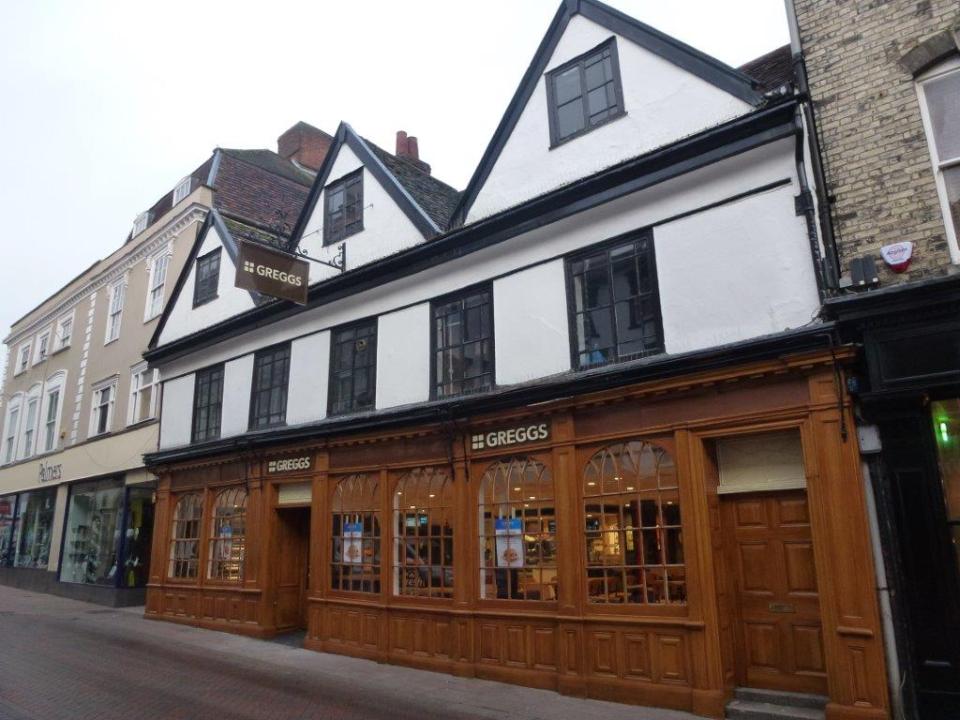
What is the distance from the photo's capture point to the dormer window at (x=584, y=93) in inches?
402

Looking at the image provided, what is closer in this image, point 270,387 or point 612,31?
point 612,31

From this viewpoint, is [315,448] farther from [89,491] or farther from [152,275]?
[89,491]

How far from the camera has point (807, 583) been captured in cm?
789

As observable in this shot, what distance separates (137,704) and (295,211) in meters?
17.7

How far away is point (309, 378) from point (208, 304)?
513 centimetres

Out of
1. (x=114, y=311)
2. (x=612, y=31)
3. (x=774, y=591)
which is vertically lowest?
(x=774, y=591)

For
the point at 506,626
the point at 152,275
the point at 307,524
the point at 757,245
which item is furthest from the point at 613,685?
the point at 152,275

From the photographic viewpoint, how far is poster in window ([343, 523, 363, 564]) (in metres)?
12.3

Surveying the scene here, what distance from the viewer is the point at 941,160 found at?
769cm

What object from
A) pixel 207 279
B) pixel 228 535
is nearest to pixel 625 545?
pixel 228 535

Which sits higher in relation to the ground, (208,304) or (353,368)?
(208,304)

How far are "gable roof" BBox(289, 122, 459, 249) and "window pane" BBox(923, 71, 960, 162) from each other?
24.5 ft

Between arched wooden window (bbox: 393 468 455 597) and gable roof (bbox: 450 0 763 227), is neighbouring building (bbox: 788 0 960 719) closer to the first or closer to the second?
gable roof (bbox: 450 0 763 227)

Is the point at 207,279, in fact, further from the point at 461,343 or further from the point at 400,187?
the point at 461,343
